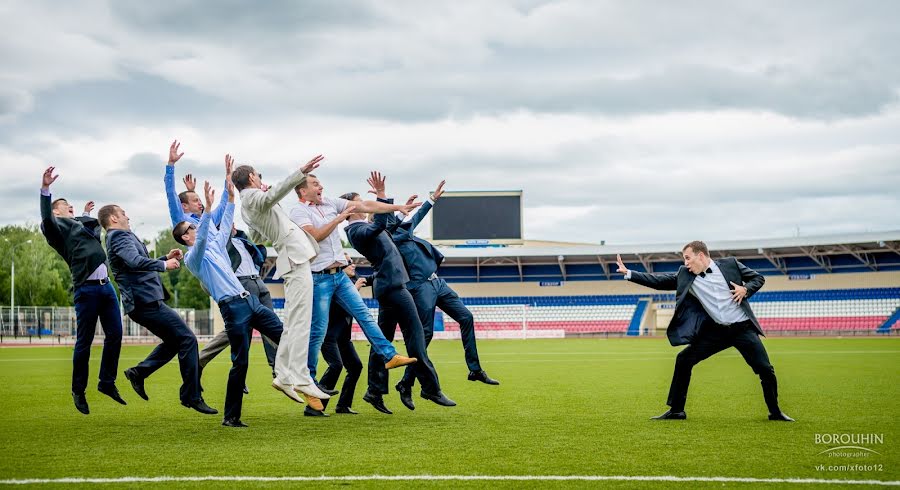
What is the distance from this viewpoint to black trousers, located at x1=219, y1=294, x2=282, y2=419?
7.63 m

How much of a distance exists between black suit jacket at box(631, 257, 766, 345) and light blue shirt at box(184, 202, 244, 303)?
389cm

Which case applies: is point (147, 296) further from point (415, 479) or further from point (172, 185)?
point (415, 479)

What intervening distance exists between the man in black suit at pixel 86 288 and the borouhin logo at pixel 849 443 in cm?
660

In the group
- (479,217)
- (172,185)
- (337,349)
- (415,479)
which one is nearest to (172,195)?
(172,185)

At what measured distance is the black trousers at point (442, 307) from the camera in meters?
9.48

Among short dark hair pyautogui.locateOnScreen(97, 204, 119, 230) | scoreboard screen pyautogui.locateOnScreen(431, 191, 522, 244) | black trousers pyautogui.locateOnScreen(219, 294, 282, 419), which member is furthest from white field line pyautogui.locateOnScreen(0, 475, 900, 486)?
scoreboard screen pyautogui.locateOnScreen(431, 191, 522, 244)

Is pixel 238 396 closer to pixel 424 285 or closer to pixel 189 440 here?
pixel 189 440

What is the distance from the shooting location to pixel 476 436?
7016 mm

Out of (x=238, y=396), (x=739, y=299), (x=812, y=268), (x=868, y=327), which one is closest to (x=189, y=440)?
(x=238, y=396)

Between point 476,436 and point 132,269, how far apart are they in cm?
386

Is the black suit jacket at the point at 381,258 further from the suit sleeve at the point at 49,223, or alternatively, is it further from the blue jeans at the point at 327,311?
the suit sleeve at the point at 49,223

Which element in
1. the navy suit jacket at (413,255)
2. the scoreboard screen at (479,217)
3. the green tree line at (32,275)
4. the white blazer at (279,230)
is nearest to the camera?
the white blazer at (279,230)

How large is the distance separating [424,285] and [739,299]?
3427mm

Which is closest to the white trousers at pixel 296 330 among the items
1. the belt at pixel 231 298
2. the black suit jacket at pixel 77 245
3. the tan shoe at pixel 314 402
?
the tan shoe at pixel 314 402
